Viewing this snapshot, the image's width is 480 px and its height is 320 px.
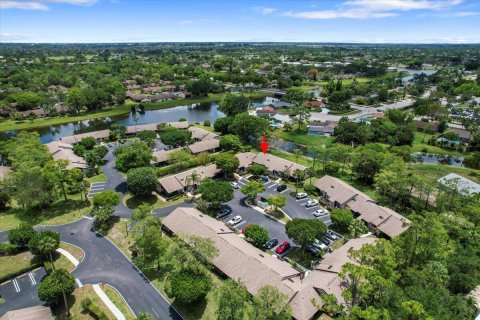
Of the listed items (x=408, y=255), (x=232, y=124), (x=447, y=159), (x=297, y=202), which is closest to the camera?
(x=408, y=255)

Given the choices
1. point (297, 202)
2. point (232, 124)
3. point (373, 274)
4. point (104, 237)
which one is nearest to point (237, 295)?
point (373, 274)

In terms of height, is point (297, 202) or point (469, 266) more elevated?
point (469, 266)

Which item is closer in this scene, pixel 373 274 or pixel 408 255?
pixel 373 274

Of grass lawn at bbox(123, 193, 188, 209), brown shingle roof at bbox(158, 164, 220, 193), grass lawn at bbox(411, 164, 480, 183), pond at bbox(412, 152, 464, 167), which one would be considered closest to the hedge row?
grass lawn at bbox(123, 193, 188, 209)

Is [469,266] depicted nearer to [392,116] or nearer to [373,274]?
[373,274]

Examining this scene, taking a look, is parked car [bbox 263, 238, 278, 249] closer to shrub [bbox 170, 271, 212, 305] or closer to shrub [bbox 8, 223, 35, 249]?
shrub [bbox 170, 271, 212, 305]

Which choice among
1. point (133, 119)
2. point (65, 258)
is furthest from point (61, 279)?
point (133, 119)
